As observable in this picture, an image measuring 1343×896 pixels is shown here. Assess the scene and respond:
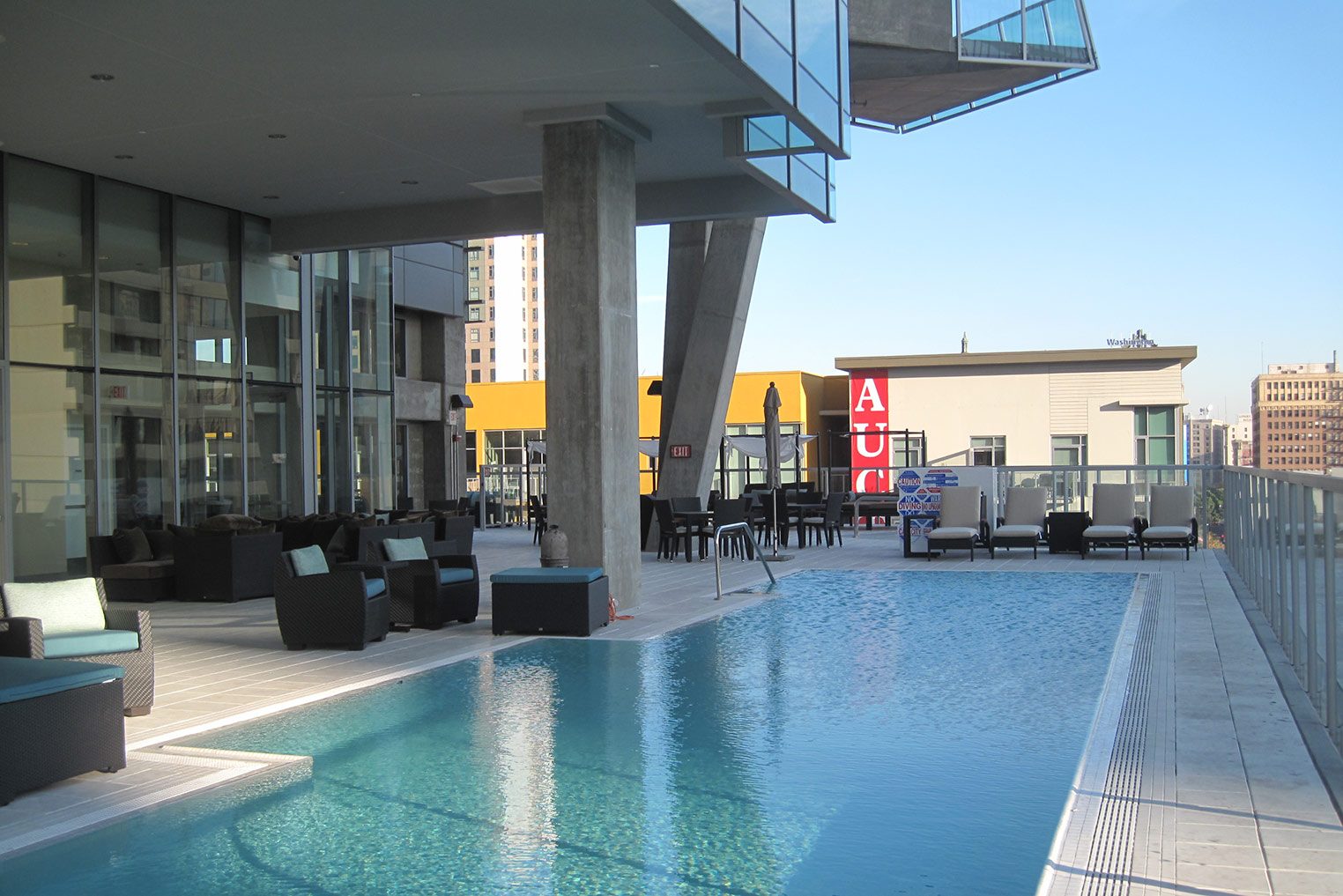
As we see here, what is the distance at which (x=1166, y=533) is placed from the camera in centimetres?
1528

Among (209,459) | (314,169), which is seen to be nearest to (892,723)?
(314,169)

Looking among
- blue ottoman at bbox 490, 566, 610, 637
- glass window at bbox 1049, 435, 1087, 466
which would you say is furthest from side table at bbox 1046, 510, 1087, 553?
glass window at bbox 1049, 435, 1087, 466

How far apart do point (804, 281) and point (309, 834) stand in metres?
41.2

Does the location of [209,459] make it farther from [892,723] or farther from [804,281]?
[804,281]

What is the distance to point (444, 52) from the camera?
9070 millimetres

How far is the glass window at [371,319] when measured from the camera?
57.0 feet

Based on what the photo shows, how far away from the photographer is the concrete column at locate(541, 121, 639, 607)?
10.5 meters

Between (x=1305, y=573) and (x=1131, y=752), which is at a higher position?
(x=1305, y=573)

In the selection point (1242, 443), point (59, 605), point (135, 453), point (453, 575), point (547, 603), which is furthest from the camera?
point (1242, 443)

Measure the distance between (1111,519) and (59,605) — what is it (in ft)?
43.5

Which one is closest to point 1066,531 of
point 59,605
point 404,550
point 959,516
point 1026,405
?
point 959,516

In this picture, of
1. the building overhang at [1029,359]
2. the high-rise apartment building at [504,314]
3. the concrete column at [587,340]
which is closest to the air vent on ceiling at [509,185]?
the concrete column at [587,340]

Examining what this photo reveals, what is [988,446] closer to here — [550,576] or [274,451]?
[274,451]

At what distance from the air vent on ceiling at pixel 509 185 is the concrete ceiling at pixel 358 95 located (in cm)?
12
